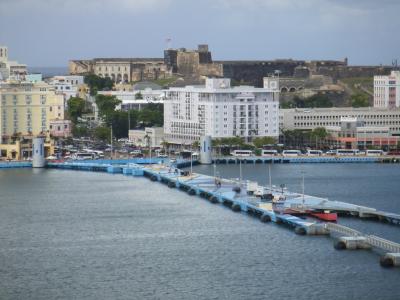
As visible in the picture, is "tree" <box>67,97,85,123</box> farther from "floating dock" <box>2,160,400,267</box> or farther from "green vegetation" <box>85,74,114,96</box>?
"green vegetation" <box>85,74,114,96</box>

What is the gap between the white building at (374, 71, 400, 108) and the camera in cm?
6031

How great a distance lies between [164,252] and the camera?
90.7 feet

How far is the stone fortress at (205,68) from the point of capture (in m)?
72.8

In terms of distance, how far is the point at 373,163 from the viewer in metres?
47.5

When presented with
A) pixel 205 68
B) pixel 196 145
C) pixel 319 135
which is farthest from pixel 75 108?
pixel 205 68

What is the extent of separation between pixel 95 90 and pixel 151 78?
852 cm

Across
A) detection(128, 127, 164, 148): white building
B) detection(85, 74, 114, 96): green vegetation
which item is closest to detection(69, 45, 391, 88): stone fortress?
detection(85, 74, 114, 96): green vegetation

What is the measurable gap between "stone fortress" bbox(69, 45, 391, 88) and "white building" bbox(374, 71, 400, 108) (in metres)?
9.16

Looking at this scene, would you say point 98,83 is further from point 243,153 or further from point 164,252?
point 164,252

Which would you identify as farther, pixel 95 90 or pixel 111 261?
pixel 95 90

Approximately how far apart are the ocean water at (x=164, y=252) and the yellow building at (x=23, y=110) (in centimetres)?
1138

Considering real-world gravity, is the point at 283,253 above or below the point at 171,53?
below

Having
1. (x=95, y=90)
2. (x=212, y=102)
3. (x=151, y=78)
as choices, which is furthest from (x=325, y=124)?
(x=151, y=78)

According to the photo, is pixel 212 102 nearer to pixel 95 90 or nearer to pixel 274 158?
pixel 274 158
